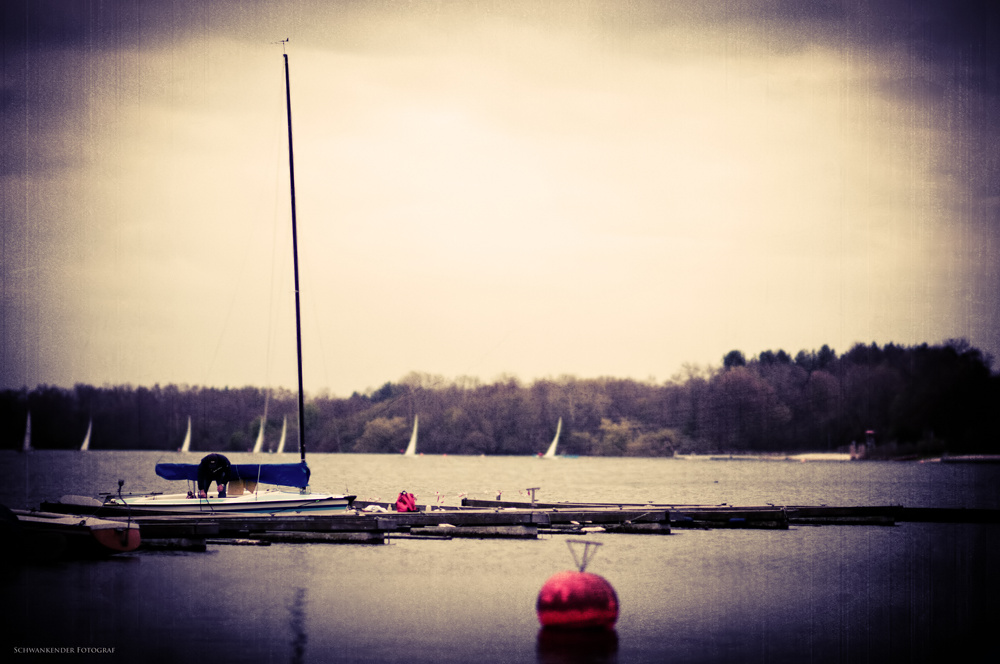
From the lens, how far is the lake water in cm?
1922

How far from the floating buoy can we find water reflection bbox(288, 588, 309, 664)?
15.8 feet

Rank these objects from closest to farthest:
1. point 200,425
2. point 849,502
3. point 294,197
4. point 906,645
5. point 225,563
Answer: point 906,645, point 225,563, point 294,197, point 849,502, point 200,425

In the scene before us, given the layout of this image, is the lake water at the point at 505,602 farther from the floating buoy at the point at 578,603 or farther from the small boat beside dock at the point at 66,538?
the small boat beside dock at the point at 66,538

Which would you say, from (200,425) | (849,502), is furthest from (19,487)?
(200,425)

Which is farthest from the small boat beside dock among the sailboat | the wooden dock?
the sailboat

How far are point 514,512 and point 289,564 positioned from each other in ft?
27.3

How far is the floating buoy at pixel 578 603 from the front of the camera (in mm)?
19703

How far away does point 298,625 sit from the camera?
21.3 metres

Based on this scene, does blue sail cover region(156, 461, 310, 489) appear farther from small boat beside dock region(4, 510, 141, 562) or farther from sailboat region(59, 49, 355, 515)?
small boat beside dock region(4, 510, 141, 562)

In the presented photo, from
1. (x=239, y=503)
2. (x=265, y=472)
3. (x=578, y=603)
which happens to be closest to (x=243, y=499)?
(x=239, y=503)

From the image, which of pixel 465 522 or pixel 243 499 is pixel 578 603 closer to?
pixel 465 522

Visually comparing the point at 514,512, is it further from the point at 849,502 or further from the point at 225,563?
the point at 849,502

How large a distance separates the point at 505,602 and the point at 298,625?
559 cm

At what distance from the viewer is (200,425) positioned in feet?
636
